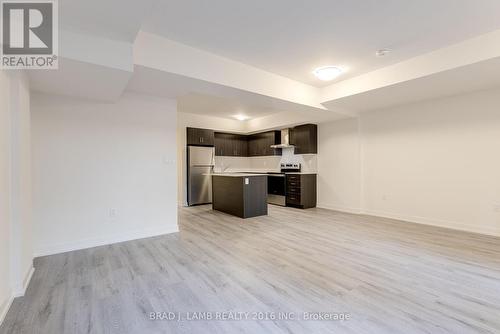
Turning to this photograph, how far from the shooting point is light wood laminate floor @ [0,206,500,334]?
5.74 ft

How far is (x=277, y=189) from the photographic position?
707 centimetres

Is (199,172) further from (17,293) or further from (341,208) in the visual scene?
(17,293)

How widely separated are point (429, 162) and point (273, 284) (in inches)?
166

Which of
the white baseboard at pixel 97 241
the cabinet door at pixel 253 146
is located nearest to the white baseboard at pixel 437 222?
the cabinet door at pixel 253 146

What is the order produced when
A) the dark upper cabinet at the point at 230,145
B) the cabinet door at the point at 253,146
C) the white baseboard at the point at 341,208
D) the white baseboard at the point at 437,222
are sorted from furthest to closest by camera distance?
the cabinet door at the point at 253,146, the dark upper cabinet at the point at 230,145, the white baseboard at the point at 341,208, the white baseboard at the point at 437,222

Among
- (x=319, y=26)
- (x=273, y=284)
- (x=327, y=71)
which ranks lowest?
(x=273, y=284)

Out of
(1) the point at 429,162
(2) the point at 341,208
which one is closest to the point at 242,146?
(2) the point at 341,208

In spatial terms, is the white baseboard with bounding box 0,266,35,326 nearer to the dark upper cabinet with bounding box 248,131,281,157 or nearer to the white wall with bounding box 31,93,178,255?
the white wall with bounding box 31,93,178,255

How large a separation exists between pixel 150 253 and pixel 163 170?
1499mm

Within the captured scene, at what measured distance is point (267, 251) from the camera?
126 inches

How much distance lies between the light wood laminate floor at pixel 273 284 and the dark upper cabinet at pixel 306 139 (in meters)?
3.19

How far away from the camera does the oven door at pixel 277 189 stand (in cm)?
684

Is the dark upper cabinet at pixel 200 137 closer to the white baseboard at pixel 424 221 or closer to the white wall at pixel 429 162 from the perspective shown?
the white wall at pixel 429 162

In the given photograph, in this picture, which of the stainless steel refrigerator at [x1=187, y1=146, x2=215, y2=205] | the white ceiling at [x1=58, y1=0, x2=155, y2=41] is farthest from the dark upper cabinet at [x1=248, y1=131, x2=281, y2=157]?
the white ceiling at [x1=58, y1=0, x2=155, y2=41]
